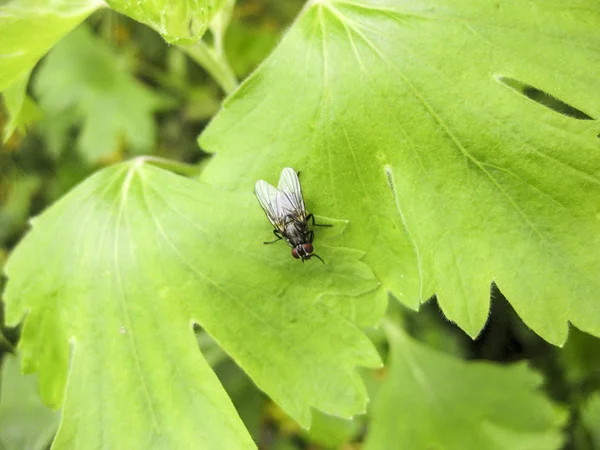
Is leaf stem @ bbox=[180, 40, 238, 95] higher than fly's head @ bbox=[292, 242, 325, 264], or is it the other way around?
leaf stem @ bbox=[180, 40, 238, 95]

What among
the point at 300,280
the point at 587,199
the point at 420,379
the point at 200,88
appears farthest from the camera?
the point at 200,88

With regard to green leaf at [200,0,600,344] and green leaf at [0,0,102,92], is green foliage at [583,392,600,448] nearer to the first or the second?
green leaf at [200,0,600,344]

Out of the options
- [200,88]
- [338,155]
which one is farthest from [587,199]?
[200,88]

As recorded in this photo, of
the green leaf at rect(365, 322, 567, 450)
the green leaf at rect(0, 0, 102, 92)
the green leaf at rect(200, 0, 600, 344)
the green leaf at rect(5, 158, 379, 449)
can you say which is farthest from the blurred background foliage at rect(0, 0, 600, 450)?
the green leaf at rect(200, 0, 600, 344)

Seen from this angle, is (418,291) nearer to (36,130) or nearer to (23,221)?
(23,221)

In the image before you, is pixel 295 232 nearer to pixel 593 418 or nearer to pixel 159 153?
pixel 593 418

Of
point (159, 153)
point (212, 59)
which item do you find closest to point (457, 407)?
point (212, 59)
